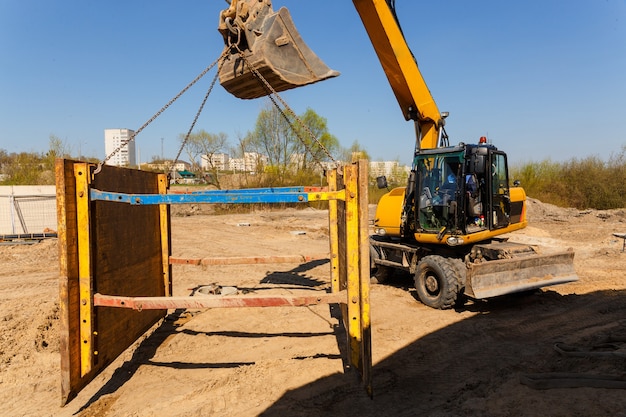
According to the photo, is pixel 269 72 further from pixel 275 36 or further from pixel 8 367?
pixel 8 367

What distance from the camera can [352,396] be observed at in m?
3.30

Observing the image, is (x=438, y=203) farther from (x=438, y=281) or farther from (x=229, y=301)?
(x=229, y=301)

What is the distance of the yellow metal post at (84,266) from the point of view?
3080 mm

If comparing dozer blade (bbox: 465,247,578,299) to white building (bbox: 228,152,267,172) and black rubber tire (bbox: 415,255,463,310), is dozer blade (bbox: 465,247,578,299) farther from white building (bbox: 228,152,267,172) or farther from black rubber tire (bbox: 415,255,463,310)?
white building (bbox: 228,152,267,172)

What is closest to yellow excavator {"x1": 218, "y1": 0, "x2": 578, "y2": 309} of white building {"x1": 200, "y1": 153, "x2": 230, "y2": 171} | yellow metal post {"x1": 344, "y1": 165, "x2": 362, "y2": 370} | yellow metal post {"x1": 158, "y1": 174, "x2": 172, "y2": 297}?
yellow metal post {"x1": 158, "y1": 174, "x2": 172, "y2": 297}

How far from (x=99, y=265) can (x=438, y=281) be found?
453 cm

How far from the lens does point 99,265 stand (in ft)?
11.0

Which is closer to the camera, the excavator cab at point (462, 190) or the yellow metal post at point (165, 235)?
the yellow metal post at point (165, 235)

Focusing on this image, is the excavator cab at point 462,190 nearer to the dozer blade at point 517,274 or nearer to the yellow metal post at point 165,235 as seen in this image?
the dozer blade at point 517,274

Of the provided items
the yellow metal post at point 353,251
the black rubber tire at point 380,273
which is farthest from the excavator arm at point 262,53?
the black rubber tire at point 380,273

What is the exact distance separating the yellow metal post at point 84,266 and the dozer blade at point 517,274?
437 centimetres

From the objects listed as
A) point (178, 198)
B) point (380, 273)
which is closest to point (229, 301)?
point (178, 198)

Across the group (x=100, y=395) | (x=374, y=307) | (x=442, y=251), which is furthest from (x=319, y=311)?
(x=100, y=395)

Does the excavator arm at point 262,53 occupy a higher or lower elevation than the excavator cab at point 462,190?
higher
